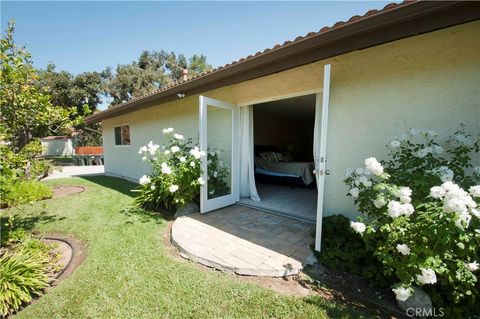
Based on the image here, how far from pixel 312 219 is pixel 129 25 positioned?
649cm

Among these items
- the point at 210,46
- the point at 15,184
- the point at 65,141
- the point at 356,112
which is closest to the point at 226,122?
the point at 356,112

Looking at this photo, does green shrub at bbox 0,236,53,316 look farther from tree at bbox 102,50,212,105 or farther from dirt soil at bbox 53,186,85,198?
tree at bbox 102,50,212,105

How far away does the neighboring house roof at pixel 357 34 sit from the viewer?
1.92 meters

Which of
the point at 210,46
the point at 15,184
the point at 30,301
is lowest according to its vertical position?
the point at 30,301

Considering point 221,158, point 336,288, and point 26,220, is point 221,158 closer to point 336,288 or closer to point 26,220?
point 336,288

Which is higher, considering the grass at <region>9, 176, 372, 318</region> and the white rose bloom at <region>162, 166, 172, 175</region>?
the white rose bloom at <region>162, 166, 172, 175</region>

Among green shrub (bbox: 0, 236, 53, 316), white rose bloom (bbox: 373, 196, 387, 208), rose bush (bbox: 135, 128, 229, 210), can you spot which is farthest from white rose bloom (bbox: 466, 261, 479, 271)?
green shrub (bbox: 0, 236, 53, 316)

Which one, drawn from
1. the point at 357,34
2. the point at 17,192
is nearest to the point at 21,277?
the point at 17,192

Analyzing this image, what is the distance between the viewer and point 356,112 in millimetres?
2951

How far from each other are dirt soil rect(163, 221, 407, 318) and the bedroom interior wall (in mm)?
6918

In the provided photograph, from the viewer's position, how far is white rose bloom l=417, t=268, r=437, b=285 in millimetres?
1468

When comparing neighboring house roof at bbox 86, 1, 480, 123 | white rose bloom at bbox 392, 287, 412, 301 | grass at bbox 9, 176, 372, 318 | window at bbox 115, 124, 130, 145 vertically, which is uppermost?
neighboring house roof at bbox 86, 1, 480, 123

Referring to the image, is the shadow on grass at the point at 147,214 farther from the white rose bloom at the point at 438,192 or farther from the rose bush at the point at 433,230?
the white rose bloom at the point at 438,192

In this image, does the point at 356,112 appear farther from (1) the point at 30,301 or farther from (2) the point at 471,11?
(1) the point at 30,301
